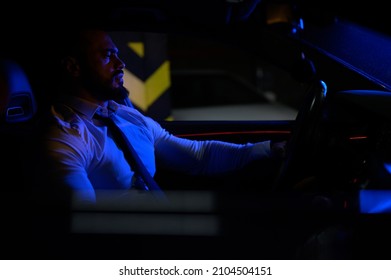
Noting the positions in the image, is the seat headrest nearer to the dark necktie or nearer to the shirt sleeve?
the dark necktie

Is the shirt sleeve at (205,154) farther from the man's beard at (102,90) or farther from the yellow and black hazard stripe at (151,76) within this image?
the yellow and black hazard stripe at (151,76)

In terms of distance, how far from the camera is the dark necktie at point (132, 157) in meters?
1.90

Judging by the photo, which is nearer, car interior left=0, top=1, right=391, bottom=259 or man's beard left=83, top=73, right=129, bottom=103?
car interior left=0, top=1, right=391, bottom=259

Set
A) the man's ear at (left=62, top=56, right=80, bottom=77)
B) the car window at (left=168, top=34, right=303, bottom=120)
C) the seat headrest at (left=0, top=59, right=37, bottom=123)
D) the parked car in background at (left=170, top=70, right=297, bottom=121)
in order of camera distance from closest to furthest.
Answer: the seat headrest at (left=0, top=59, right=37, bottom=123) < the man's ear at (left=62, top=56, right=80, bottom=77) < the car window at (left=168, top=34, right=303, bottom=120) < the parked car in background at (left=170, top=70, right=297, bottom=121)

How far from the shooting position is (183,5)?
80.1 inches

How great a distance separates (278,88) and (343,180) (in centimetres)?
801

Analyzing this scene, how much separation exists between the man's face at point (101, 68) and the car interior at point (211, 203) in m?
0.11

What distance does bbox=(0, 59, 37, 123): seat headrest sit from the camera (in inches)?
66.8

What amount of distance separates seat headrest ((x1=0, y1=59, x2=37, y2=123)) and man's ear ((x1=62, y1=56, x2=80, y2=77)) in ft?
0.42

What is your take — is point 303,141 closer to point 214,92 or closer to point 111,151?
point 111,151

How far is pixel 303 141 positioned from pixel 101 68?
2.19ft

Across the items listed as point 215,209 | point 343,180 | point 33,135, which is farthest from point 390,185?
point 33,135

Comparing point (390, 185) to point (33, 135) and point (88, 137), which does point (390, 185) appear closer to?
point (88, 137)

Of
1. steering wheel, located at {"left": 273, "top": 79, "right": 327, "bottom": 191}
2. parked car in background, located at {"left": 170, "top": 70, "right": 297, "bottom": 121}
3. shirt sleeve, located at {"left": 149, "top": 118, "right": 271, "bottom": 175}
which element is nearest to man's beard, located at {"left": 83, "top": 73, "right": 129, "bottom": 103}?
shirt sleeve, located at {"left": 149, "top": 118, "right": 271, "bottom": 175}
